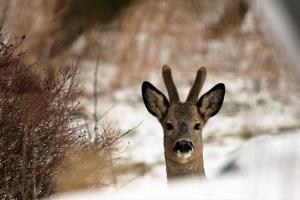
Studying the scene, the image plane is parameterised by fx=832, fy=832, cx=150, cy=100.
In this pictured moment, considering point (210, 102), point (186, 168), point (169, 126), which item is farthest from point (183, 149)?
point (210, 102)

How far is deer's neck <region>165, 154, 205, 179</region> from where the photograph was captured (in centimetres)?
605

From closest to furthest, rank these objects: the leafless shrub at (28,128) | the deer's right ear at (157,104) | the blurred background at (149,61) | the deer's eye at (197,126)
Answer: the leafless shrub at (28,128)
the deer's eye at (197,126)
the deer's right ear at (157,104)
the blurred background at (149,61)

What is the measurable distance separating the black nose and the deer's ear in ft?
1.48

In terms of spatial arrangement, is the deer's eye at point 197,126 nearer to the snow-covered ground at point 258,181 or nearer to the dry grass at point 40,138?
the dry grass at point 40,138

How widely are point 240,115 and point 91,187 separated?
6.59m

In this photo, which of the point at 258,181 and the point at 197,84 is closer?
the point at 258,181

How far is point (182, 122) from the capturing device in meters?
6.12

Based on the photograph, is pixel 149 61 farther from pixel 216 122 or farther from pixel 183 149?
pixel 183 149

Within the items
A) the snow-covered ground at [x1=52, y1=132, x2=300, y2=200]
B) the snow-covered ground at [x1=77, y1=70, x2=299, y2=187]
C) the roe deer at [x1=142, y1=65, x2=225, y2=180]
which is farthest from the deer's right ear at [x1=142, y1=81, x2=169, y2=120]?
the snow-covered ground at [x1=52, y1=132, x2=300, y2=200]

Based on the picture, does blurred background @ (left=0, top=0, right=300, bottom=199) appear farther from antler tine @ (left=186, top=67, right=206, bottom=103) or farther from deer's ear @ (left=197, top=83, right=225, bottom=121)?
antler tine @ (left=186, top=67, right=206, bottom=103)

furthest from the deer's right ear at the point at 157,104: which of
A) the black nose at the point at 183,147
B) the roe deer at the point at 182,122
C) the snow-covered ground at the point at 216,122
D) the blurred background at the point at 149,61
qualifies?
the snow-covered ground at the point at 216,122

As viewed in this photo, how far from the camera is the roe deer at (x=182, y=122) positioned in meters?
6.01

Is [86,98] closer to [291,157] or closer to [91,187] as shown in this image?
[91,187]

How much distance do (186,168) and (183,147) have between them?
202mm
